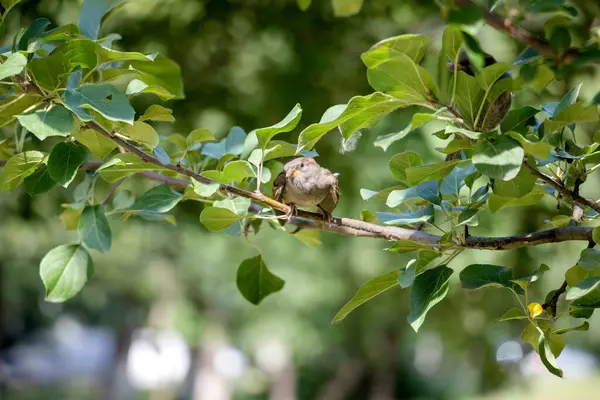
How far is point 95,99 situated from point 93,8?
1.48 feet

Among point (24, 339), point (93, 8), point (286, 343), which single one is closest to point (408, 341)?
point (286, 343)

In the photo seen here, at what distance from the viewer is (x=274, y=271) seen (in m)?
9.20

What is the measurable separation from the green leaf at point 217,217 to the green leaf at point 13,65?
0.99 feet

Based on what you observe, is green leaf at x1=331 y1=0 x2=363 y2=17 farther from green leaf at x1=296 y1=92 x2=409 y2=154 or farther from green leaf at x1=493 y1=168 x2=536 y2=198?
green leaf at x1=493 y1=168 x2=536 y2=198

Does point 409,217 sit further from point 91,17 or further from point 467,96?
point 91,17

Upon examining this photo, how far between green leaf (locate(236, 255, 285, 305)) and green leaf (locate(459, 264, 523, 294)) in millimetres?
399

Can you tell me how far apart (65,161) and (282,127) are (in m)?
0.31

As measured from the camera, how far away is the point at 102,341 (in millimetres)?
21703

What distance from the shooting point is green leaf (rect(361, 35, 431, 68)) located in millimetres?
815

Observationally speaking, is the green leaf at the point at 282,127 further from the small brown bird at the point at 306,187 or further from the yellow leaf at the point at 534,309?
the yellow leaf at the point at 534,309

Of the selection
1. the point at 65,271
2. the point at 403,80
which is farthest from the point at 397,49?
the point at 65,271

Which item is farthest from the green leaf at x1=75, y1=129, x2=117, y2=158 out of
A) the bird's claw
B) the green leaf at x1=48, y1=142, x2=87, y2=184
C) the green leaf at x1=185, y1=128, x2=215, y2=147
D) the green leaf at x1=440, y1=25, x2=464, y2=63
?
the green leaf at x1=440, y1=25, x2=464, y2=63

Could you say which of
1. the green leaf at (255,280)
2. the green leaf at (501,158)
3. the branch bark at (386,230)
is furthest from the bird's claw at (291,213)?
the green leaf at (501,158)

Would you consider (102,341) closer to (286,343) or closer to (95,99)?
(286,343)
